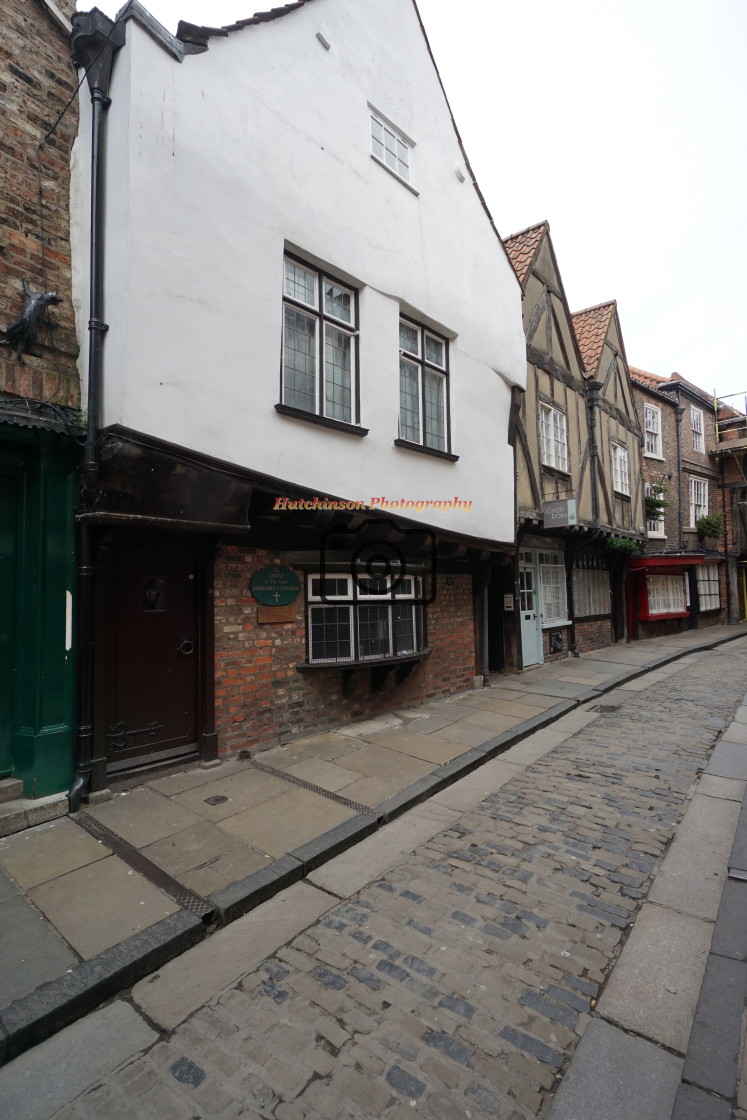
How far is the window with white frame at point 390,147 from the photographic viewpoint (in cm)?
726

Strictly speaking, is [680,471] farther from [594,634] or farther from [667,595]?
[594,634]

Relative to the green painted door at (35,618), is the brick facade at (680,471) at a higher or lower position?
higher

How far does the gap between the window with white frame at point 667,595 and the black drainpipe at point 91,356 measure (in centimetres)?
1625

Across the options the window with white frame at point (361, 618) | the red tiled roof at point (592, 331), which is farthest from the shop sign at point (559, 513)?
the red tiled roof at point (592, 331)

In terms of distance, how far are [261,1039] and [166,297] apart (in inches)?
202

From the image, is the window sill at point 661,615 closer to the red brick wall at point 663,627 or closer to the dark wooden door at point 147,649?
the red brick wall at point 663,627

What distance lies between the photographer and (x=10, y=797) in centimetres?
419

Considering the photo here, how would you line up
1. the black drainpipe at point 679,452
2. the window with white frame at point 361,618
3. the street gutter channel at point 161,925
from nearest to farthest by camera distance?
1. the street gutter channel at point 161,925
2. the window with white frame at point 361,618
3. the black drainpipe at point 679,452

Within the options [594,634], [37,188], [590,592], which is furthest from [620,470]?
[37,188]

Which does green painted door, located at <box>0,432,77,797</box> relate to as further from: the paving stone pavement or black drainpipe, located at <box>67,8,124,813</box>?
the paving stone pavement

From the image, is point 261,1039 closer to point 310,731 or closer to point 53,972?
point 53,972

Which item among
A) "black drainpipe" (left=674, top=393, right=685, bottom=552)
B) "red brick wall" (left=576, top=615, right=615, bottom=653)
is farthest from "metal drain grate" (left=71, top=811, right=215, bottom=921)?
"black drainpipe" (left=674, top=393, right=685, bottom=552)

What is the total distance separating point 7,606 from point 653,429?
2036 cm

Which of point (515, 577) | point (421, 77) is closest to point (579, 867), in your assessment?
point (515, 577)
